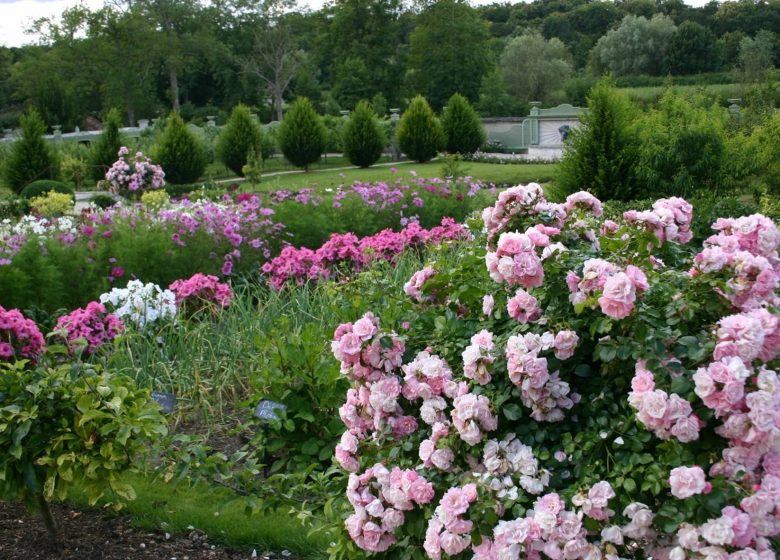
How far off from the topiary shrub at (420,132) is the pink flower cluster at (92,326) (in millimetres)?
19111

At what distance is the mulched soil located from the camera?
3.14 metres

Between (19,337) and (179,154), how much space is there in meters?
16.9

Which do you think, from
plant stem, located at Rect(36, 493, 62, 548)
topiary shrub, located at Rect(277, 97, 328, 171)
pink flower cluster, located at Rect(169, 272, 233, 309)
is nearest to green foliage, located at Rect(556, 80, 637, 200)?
pink flower cluster, located at Rect(169, 272, 233, 309)

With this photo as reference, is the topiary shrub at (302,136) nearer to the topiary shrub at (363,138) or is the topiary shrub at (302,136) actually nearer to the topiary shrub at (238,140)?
the topiary shrub at (363,138)

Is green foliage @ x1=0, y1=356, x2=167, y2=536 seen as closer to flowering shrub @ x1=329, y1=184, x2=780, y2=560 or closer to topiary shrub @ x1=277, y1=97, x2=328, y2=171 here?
flowering shrub @ x1=329, y1=184, x2=780, y2=560

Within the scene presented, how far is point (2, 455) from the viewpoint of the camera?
2959 millimetres

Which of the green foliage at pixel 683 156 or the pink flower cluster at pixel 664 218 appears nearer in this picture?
the pink flower cluster at pixel 664 218

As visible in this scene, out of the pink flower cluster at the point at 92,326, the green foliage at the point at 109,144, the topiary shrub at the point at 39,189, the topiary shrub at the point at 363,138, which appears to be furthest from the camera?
the topiary shrub at the point at 363,138

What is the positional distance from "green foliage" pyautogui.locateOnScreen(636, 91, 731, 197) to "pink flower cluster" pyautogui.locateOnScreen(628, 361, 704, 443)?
668cm

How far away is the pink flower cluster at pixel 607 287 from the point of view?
200 cm

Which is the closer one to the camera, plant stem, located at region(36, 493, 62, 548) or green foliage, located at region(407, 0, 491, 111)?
plant stem, located at region(36, 493, 62, 548)

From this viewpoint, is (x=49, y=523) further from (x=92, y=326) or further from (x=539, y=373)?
(x=539, y=373)

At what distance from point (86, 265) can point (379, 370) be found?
13.5 ft

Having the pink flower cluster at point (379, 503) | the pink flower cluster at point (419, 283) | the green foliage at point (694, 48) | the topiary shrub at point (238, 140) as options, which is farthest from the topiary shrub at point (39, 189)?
the green foliage at point (694, 48)
